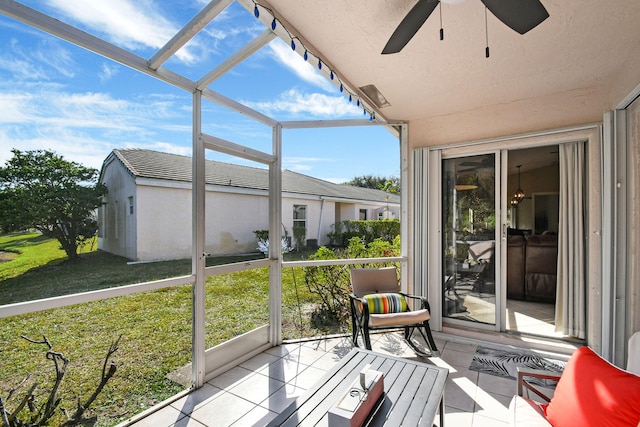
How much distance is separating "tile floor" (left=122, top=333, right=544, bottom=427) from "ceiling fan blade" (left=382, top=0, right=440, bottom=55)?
2.54 metres

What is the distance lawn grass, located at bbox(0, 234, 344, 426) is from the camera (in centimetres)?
169

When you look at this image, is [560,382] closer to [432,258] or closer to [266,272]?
[432,258]

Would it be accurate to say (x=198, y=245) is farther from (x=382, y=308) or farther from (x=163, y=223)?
(x=382, y=308)

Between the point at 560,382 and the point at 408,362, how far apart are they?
827 millimetres

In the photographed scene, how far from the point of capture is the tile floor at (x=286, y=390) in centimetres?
212

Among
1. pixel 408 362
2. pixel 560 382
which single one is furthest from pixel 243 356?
pixel 560 382

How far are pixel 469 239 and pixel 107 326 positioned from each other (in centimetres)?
381

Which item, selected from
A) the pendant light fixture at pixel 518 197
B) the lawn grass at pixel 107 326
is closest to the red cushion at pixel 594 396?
the lawn grass at pixel 107 326

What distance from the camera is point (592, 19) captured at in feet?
6.69

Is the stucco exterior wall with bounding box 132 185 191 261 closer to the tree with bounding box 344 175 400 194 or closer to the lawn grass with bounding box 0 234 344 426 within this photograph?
the lawn grass with bounding box 0 234 344 426

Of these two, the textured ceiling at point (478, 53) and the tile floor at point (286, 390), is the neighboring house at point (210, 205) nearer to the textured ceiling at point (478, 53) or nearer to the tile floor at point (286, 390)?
the tile floor at point (286, 390)

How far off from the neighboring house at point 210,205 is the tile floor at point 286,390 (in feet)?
3.67

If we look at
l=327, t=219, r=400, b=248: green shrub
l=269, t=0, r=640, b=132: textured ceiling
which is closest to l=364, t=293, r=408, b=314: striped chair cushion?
l=327, t=219, r=400, b=248: green shrub

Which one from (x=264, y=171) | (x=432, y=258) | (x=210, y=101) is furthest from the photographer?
(x=432, y=258)
